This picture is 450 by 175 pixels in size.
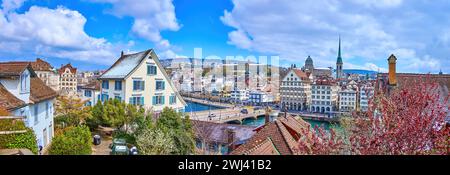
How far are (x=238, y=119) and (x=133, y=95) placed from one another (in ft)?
102

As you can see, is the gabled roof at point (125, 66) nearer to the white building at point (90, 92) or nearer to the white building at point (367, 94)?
the white building at point (90, 92)

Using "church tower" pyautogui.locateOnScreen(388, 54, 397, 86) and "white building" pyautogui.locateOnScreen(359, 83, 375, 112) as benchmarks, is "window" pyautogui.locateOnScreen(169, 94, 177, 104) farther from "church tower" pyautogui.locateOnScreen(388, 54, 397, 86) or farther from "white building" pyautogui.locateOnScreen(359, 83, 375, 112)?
"church tower" pyautogui.locateOnScreen(388, 54, 397, 86)

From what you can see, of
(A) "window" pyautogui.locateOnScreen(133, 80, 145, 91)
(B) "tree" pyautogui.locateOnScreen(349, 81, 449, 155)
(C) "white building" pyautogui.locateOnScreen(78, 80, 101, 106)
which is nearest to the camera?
(B) "tree" pyautogui.locateOnScreen(349, 81, 449, 155)

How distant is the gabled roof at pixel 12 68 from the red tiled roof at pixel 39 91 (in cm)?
99

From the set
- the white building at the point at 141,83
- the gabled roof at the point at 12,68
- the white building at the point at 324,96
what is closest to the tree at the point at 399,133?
the white building at the point at 141,83

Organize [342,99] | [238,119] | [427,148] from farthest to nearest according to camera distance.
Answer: [342,99], [238,119], [427,148]

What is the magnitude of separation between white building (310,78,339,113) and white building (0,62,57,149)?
3521 cm

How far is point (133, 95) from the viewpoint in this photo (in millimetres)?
10055

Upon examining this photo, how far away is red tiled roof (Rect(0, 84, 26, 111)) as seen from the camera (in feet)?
24.9

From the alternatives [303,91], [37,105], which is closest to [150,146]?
[37,105]

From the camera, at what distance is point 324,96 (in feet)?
147

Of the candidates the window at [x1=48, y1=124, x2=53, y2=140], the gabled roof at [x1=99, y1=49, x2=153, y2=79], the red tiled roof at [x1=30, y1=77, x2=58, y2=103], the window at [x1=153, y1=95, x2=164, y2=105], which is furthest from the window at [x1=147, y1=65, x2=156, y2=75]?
the window at [x1=48, y1=124, x2=53, y2=140]

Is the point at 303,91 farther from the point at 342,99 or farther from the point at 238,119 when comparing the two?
the point at 238,119
